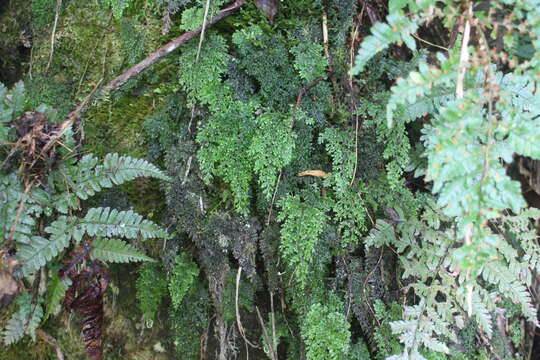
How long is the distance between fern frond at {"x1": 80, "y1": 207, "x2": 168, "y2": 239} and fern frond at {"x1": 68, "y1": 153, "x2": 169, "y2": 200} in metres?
0.12

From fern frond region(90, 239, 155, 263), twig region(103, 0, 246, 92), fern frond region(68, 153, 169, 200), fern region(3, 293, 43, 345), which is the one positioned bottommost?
fern region(3, 293, 43, 345)

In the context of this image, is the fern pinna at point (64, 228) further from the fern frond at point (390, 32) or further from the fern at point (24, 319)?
the fern frond at point (390, 32)

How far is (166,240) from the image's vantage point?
2.49 meters

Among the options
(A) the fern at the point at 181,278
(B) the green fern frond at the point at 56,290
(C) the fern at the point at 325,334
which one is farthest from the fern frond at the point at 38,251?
(C) the fern at the point at 325,334

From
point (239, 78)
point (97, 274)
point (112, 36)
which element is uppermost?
point (112, 36)

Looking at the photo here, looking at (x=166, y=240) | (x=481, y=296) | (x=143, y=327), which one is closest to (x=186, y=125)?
(x=166, y=240)

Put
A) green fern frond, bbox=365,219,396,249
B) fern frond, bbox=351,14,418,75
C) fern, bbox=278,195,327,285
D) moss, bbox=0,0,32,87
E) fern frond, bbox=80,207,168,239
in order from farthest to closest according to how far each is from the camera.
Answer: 1. moss, bbox=0,0,32,87
2. green fern frond, bbox=365,219,396,249
3. fern, bbox=278,195,327,285
4. fern frond, bbox=80,207,168,239
5. fern frond, bbox=351,14,418,75

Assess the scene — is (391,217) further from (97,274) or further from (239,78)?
(97,274)

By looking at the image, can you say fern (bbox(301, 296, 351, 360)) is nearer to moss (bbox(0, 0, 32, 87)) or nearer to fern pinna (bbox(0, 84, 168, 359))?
fern pinna (bbox(0, 84, 168, 359))

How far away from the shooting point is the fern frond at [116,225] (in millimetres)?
2163

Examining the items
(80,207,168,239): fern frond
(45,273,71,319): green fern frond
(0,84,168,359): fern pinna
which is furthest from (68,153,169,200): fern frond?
(45,273,71,319): green fern frond

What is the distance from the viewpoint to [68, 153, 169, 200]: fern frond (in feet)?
7.21

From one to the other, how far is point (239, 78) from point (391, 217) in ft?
3.80

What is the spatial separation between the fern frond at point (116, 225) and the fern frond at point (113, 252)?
0.04 meters
